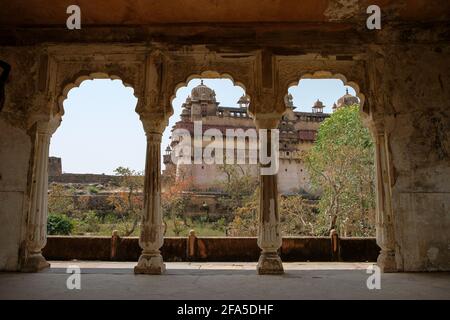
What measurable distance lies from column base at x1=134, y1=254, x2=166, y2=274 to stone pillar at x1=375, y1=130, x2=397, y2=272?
357 centimetres

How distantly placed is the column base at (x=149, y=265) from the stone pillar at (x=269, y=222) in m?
1.59

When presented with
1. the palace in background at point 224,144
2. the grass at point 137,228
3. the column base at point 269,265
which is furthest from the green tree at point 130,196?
the column base at point 269,265

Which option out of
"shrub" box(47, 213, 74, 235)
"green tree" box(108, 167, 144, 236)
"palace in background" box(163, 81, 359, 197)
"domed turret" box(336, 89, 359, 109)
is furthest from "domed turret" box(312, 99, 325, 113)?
"shrub" box(47, 213, 74, 235)

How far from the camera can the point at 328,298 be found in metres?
4.07

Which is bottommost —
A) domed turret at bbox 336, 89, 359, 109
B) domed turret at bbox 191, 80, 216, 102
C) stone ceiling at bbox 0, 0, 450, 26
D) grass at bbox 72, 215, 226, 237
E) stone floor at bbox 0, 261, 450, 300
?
→ grass at bbox 72, 215, 226, 237

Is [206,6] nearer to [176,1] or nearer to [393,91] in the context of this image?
[176,1]

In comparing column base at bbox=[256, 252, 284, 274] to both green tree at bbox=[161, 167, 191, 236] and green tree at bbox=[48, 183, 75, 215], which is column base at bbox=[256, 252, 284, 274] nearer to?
green tree at bbox=[161, 167, 191, 236]

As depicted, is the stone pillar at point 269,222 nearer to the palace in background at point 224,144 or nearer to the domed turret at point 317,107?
the palace in background at point 224,144

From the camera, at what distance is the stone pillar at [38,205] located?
6180 mm

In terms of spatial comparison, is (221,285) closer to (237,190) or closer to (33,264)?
(33,264)

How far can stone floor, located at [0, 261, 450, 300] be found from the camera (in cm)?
421

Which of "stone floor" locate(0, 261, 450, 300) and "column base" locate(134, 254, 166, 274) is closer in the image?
"stone floor" locate(0, 261, 450, 300)

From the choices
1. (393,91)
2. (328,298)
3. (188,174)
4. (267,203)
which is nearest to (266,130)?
(267,203)

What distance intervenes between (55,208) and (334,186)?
631 inches
